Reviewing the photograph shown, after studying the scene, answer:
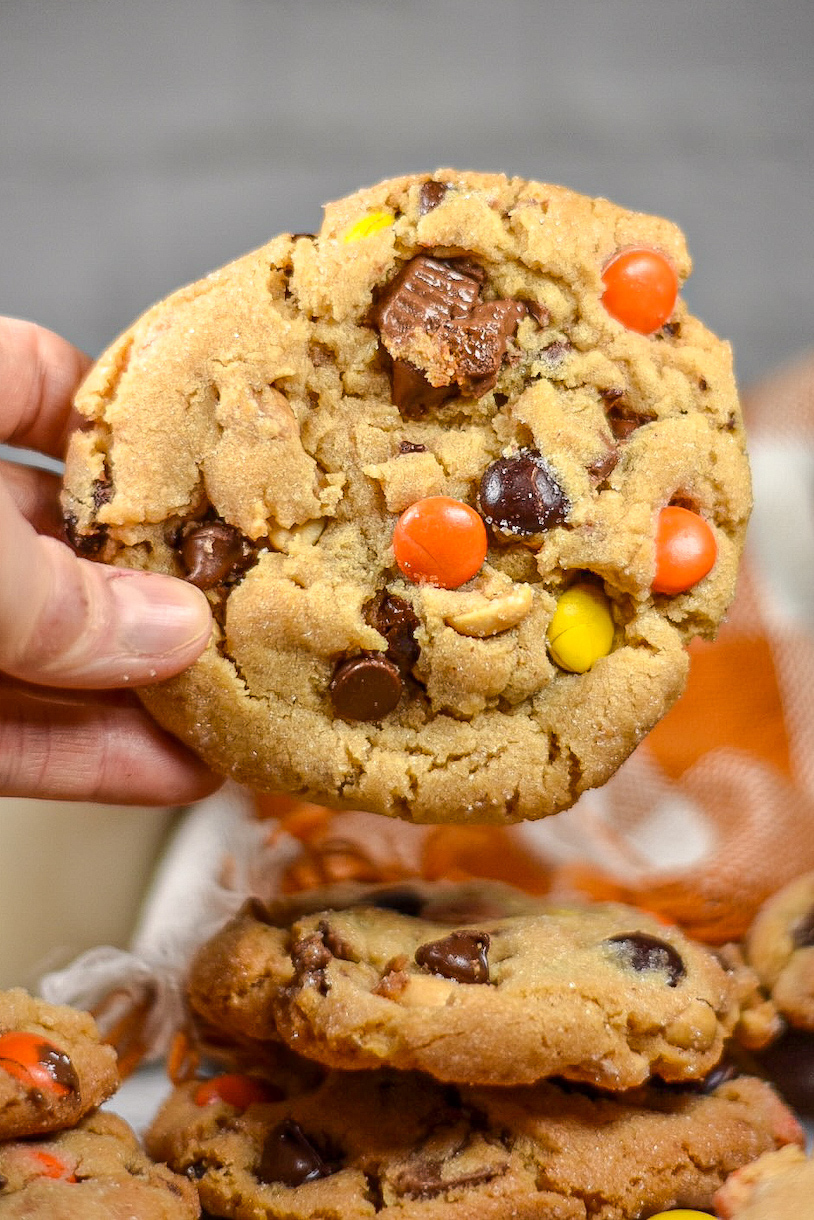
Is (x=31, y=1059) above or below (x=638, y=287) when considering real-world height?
below

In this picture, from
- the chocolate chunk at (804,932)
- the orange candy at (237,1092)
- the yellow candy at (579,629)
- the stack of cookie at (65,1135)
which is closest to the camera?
the stack of cookie at (65,1135)

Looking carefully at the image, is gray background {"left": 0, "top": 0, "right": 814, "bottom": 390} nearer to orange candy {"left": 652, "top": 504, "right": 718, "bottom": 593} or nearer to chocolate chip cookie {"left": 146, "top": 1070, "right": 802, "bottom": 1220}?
orange candy {"left": 652, "top": 504, "right": 718, "bottom": 593}

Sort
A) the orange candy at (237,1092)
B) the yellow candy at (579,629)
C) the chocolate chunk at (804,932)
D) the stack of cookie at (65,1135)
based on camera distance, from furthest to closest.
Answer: the chocolate chunk at (804,932), the orange candy at (237,1092), the yellow candy at (579,629), the stack of cookie at (65,1135)

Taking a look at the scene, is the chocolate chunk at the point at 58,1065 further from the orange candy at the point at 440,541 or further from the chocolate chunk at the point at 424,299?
the chocolate chunk at the point at 424,299

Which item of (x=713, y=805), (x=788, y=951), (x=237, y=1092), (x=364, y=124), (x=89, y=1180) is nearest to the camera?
(x=89, y=1180)

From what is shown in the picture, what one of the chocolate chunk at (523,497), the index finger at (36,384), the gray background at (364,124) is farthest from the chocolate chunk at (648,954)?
the gray background at (364,124)

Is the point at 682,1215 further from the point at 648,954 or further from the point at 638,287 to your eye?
the point at 638,287

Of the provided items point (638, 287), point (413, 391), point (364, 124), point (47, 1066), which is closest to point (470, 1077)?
point (47, 1066)
